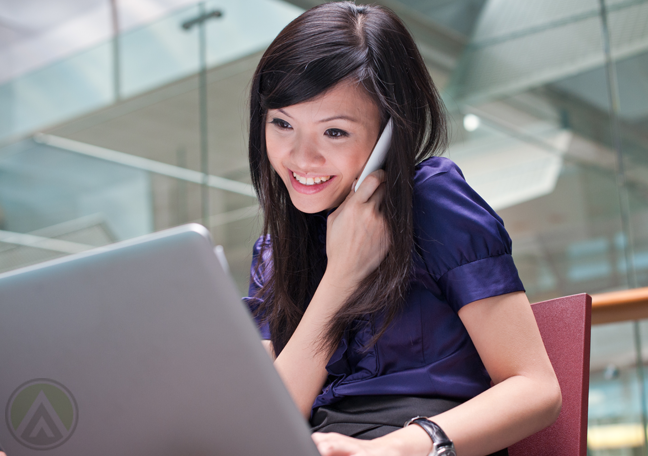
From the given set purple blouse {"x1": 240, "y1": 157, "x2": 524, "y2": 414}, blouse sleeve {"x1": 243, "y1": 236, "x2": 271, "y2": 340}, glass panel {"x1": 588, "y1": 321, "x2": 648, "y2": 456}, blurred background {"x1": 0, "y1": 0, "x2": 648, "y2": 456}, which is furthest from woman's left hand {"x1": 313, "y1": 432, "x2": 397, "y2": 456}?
glass panel {"x1": 588, "y1": 321, "x2": 648, "y2": 456}

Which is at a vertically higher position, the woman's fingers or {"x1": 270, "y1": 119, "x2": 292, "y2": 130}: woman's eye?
{"x1": 270, "y1": 119, "x2": 292, "y2": 130}: woman's eye

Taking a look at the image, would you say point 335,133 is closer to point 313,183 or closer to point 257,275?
point 313,183

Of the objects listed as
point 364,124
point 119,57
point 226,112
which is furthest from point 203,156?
point 364,124

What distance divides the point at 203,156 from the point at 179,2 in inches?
48.2

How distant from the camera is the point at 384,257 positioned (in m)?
1.01

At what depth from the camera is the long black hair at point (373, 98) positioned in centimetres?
96

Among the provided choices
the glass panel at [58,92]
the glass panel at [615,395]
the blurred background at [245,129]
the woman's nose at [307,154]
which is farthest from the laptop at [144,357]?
the glass panel at [58,92]

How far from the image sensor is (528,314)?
0.85m

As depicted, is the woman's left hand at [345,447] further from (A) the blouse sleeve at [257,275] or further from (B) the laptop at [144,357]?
(A) the blouse sleeve at [257,275]

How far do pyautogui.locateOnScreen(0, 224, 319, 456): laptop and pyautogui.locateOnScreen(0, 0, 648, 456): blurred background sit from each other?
1802 millimetres

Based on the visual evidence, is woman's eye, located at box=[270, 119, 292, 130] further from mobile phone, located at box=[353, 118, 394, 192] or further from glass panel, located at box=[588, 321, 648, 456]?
glass panel, located at box=[588, 321, 648, 456]

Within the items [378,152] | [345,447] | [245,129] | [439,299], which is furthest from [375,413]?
[245,129]

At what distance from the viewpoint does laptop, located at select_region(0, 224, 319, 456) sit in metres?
0.51

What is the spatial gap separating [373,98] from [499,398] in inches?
21.3
